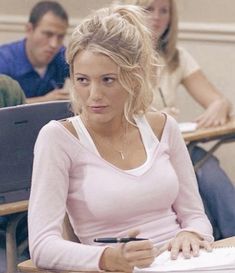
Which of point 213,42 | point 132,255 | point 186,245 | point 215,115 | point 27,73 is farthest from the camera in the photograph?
point 213,42

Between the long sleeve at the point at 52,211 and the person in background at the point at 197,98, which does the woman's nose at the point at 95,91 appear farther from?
the person in background at the point at 197,98

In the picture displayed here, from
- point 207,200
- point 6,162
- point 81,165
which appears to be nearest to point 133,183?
point 81,165

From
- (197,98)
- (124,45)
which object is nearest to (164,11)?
(197,98)

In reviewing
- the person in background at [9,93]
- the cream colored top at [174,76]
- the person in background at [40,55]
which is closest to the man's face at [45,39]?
the person in background at [40,55]

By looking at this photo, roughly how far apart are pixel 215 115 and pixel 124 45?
6.19ft

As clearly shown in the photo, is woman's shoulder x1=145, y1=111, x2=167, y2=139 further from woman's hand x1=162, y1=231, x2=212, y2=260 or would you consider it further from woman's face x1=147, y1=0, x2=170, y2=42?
woman's face x1=147, y1=0, x2=170, y2=42

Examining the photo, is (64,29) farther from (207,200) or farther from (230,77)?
(207,200)

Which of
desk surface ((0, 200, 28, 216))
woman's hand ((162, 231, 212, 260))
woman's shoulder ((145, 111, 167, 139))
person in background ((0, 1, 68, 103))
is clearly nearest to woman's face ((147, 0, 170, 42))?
person in background ((0, 1, 68, 103))

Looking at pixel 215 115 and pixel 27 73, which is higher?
pixel 27 73

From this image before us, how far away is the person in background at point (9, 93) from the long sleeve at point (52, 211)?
1.10m

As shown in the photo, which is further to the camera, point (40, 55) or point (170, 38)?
point (40, 55)

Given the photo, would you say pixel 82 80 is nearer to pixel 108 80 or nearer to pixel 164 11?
pixel 108 80

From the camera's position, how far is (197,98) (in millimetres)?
4250

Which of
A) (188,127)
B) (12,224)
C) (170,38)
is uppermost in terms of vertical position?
(170,38)
